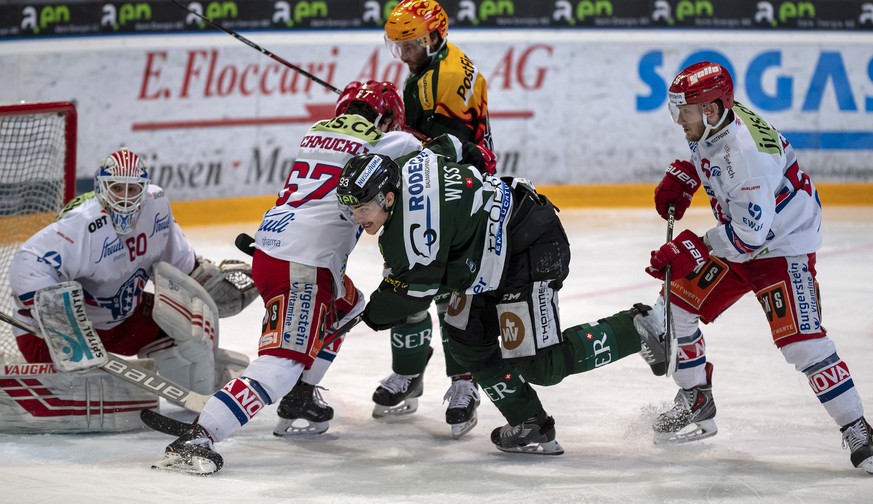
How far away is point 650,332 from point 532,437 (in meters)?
0.52

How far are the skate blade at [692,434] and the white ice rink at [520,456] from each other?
4cm

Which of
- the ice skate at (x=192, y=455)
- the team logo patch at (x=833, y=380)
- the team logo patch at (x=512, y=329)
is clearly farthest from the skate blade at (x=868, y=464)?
the ice skate at (x=192, y=455)

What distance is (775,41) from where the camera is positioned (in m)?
8.87

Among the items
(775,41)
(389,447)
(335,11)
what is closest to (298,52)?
(335,11)

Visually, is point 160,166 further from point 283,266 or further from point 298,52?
point 283,266

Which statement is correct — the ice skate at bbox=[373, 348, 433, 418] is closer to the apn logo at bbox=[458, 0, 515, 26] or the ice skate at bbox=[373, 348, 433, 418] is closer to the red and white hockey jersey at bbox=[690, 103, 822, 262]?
the red and white hockey jersey at bbox=[690, 103, 822, 262]

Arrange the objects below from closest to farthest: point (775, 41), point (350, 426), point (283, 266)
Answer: point (283, 266) < point (350, 426) < point (775, 41)

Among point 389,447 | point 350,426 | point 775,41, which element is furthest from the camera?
point 775,41

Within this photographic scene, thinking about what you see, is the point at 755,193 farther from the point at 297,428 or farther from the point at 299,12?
the point at 299,12

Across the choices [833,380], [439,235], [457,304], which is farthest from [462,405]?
[833,380]

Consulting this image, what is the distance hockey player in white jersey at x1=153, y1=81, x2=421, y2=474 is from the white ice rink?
0.12 metres

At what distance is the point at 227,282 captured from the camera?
4715 millimetres

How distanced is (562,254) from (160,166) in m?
5.08

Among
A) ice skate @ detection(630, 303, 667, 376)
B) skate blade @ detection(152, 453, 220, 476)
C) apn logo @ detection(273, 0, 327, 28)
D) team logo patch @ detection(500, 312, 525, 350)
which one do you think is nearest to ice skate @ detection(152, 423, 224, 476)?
skate blade @ detection(152, 453, 220, 476)
